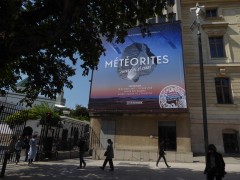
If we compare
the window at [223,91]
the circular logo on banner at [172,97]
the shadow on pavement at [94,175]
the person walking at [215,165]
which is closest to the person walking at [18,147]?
the shadow on pavement at [94,175]

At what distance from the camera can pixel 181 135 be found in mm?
20234

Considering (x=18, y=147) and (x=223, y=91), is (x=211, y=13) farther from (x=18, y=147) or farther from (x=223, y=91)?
(x=18, y=147)

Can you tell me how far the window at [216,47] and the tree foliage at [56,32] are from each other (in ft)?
51.2

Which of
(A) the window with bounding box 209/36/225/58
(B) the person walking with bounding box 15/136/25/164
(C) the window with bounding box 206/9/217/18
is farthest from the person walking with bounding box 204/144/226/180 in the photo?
(C) the window with bounding box 206/9/217/18

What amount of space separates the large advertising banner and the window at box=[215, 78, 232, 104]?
15.9 ft

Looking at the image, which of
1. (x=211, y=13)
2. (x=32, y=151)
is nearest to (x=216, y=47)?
(x=211, y=13)

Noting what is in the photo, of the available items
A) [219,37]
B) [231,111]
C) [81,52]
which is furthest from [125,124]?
[219,37]

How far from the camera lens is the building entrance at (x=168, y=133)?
20.6 metres

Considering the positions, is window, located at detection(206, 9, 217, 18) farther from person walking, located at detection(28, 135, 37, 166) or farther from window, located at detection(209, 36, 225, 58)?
person walking, located at detection(28, 135, 37, 166)

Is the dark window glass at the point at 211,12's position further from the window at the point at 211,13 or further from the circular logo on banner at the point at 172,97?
the circular logo on banner at the point at 172,97

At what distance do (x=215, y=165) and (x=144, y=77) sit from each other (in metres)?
14.4

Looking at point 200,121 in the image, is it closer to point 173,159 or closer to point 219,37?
point 173,159

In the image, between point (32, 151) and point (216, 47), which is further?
point (216, 47)

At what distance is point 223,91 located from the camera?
75.4ft
